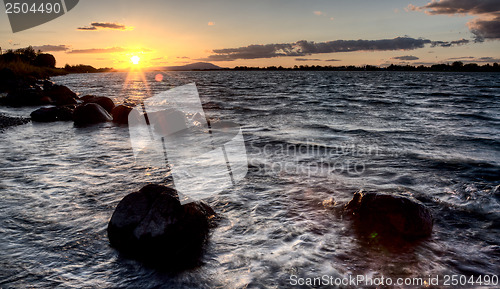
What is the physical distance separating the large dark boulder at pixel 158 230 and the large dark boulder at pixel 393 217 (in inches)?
85.5

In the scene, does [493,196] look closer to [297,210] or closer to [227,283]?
[297,210]

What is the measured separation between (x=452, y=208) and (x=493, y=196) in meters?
1.19

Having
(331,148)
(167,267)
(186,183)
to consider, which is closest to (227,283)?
(167,267)

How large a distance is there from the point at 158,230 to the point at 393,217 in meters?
2.93

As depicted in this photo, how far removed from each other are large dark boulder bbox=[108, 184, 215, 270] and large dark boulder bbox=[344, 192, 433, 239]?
2172 mm

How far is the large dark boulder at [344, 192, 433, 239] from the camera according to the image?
380cm

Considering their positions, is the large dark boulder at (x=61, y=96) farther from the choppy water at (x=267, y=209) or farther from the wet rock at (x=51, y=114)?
the choppy water at (x=267, y=209)

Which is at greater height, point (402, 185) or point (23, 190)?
point (23, 190)

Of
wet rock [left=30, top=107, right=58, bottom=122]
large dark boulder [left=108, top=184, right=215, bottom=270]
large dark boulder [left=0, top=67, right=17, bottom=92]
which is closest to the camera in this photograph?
large dark boulder [left=108, top=184, right=215, bottom=270]

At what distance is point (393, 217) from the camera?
3893 millimetres

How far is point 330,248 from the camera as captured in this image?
3.51m

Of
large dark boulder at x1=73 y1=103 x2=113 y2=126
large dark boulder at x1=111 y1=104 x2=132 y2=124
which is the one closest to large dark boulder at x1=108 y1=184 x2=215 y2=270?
large dark boulder at x1=111 y1=104 x2=132 y2=124

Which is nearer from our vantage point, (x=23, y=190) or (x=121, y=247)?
(x=121, y=247)

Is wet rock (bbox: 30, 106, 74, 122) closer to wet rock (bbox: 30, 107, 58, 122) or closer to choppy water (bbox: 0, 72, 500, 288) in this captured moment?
wet rock (bbox: 30, 107, 58, 122)
